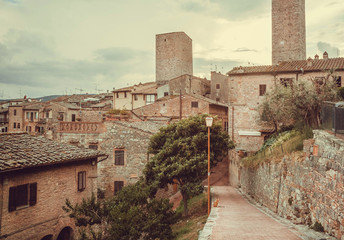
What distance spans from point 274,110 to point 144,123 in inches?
482

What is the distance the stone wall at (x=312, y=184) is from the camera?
8422 millimetres

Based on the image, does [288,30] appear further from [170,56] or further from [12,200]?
[12,200]

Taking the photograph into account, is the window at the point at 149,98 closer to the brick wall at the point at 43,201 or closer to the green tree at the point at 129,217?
the brick wall at the point at 43,201

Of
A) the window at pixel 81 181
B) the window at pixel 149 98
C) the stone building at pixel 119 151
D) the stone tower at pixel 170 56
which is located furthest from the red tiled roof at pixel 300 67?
the stone tower at pixel 170 56

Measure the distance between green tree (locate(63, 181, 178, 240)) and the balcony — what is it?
1482cm

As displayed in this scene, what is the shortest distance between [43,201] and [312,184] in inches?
406

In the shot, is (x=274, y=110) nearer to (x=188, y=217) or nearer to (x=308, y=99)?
(x=308, y=99)

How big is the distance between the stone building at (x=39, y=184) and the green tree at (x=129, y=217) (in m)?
1.50

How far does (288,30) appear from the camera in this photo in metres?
41.6

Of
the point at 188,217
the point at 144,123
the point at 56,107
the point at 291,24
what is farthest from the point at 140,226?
the point at 56,107

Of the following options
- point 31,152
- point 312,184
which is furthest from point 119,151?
point 312,184

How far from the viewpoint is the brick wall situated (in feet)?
37.0

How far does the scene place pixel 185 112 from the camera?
37281 mm

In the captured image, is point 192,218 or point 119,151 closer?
point 192,218
